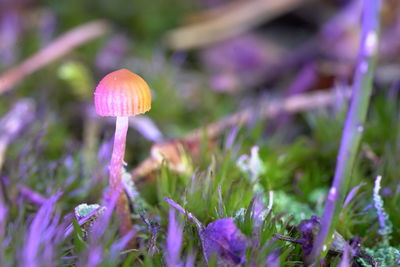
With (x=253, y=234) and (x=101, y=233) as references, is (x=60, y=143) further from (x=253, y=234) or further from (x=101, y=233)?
(x=253, y=234)

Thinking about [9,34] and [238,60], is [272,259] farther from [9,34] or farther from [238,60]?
[9,34]

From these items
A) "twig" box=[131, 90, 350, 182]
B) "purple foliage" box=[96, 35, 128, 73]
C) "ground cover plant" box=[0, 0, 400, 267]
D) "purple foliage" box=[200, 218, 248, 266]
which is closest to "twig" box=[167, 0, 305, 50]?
"ground cover plant" box=[0, 0, 400, 267]

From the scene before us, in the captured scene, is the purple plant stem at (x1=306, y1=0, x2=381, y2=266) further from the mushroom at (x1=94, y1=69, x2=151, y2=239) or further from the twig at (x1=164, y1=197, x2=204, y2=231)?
the mushroom at (x1=94, y1=69, x2=151, y2=239)

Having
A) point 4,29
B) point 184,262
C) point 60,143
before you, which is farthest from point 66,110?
point 184,262

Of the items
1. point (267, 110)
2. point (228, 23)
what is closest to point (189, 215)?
point (267, 110)

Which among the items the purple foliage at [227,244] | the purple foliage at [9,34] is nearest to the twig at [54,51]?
the purple foliage at [9,34]

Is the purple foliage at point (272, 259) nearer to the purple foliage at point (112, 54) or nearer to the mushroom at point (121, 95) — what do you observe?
the mushroom at point (121, 95)
